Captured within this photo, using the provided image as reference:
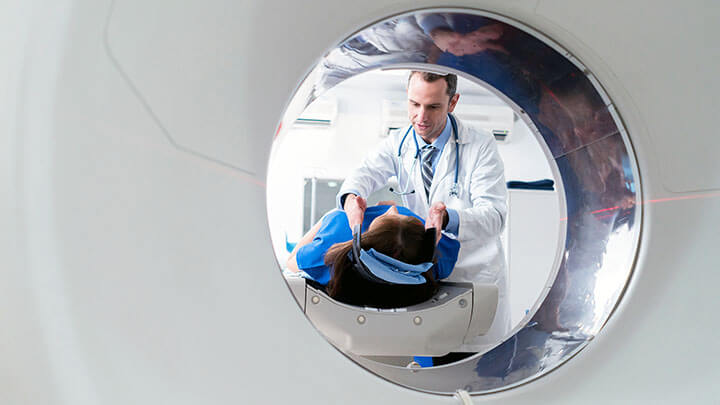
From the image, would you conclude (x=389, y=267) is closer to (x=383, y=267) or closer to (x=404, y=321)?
(x=383, y=267)

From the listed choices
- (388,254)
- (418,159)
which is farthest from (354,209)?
(418,159)

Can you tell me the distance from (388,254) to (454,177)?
0.38 m

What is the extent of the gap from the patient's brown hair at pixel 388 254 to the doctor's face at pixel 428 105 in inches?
14.4

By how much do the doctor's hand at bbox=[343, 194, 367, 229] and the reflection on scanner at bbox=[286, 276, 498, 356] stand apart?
0.27 meters

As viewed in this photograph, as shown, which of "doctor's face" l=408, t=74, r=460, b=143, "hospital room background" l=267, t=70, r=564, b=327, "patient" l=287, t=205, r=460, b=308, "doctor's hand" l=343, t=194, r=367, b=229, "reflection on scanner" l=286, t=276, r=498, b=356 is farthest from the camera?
"hospital room background" l=267, t=70, r=564, b=327

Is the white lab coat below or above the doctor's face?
below

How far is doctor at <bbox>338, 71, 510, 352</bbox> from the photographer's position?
4.81 ft

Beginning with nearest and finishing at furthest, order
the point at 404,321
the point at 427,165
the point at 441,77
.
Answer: the point at 404,321
the point at 441,77
the point at 427,165

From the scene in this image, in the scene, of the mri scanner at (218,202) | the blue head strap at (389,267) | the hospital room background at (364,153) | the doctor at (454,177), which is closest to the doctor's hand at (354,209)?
the doctor at (454,177)

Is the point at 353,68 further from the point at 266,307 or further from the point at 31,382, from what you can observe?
the point at 31,382

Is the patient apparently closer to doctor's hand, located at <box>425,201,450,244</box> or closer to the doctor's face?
doctor's hand, located at <box>425,201,450,244</box>

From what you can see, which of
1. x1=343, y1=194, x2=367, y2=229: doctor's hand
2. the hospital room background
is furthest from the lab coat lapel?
the hospital room background

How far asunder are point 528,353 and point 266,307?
0.54 metres

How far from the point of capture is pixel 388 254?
1.31m
